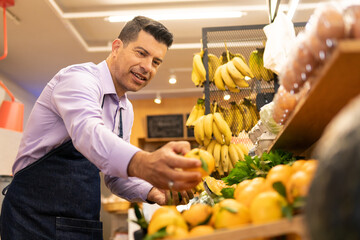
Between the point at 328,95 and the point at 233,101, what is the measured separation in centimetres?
244

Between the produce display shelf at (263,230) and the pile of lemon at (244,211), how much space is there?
0.08 m

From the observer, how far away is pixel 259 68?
3.26 m

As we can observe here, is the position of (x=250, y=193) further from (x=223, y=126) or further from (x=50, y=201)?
(x=223, y=126)

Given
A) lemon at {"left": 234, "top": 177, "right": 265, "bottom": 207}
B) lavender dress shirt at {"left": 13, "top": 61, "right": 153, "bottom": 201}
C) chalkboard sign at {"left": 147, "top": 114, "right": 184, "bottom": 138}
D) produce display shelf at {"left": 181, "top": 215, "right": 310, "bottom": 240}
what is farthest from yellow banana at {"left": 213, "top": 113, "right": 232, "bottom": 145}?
chalkboard sign at {"left": 147, "top": 114, "right": 184, "bottom": 138}

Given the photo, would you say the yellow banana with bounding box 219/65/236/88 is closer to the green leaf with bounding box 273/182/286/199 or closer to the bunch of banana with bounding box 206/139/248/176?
the bunch of banana with bounding box 206/139/248/176

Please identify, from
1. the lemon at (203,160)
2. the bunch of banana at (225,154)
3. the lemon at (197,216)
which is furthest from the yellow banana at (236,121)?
the lemon at (197,216)

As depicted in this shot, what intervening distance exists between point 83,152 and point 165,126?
21.8ft

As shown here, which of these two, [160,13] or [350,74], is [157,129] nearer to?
[160,13]

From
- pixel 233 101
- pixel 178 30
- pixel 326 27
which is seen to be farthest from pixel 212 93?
pixel 326 27

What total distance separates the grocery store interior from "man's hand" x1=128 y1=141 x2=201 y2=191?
151 millimetres

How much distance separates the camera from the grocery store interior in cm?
74

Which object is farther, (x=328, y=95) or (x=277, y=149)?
(x=277, y=149)

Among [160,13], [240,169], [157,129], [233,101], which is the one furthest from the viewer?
[157,129]

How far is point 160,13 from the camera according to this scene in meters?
4.48
